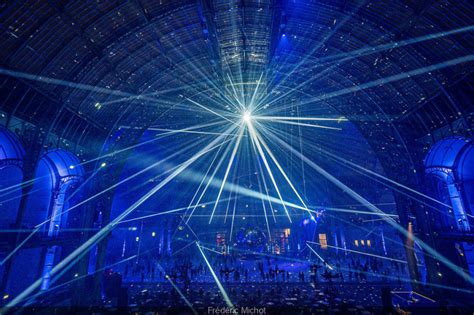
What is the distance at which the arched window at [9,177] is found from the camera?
14.2 metres

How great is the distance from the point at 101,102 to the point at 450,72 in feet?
79.4

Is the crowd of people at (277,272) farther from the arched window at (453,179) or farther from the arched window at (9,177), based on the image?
the arched window at (9,177)

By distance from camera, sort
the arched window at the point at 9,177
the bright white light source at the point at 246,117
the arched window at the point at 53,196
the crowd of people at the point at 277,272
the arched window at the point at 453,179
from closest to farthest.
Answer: the arched window at the point at 9,177 → the arched window at the point at 453,179 → the arched window at the point at 53,196 → the crowd of people at the point at 277,272 → the bright white light source at the point at 246,117

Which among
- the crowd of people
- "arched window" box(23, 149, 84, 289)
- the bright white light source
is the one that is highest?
the bright white light source

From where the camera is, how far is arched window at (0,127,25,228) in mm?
14234

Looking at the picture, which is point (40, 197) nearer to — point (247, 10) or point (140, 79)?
point (140, 79)

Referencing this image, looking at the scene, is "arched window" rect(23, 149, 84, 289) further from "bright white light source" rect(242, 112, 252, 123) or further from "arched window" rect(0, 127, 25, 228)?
"bright white light source" rect(242, 112, 252, 123)

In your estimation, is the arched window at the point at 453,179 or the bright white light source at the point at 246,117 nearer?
the arched window at the point at 453,179

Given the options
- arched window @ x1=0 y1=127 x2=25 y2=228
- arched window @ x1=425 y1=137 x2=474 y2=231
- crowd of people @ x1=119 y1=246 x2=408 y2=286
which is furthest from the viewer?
crowd of people @ x1=119 y1=246 x2=408 y2=286

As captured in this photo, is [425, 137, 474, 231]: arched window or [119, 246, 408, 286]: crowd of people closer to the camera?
[425, 137, 474, 231]: arched window

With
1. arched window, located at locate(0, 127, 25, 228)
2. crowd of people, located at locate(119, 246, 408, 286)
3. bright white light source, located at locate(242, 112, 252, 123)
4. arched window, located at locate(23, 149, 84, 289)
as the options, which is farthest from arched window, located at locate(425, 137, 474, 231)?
arched window, located at locate(23, 149, 84, 289)

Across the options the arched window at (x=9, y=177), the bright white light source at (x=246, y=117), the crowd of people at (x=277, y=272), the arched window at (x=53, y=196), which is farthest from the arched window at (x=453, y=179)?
the arched window at (x=53, y=196)

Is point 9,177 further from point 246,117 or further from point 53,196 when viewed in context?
point 246,117

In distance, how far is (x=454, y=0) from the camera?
35.2 ft
